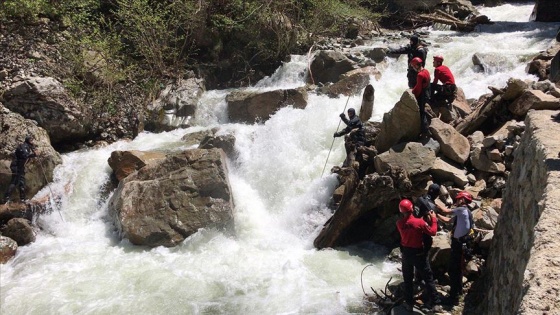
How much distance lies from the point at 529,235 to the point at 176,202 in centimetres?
632

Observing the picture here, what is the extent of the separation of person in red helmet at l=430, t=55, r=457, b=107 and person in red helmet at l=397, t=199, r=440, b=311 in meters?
3.78

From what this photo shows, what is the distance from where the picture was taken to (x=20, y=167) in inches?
384

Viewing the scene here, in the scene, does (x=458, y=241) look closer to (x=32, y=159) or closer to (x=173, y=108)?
(x=32, y=159)

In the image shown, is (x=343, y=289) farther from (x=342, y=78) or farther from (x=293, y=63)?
(x=293, y=63)

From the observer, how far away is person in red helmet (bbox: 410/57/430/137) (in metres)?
7.68

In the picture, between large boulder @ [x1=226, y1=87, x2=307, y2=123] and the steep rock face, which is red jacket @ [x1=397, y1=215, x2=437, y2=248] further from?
large boulder @ [x1=226, y1=87, x2=307, y2=123]

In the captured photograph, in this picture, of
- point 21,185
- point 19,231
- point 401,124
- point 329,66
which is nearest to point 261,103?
point 329,66

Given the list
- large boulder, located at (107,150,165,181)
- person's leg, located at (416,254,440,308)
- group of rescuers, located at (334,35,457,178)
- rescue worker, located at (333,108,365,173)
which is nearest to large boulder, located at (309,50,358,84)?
group of rescuers, located at (334,35,457,178)

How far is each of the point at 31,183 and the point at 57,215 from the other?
1.13 m

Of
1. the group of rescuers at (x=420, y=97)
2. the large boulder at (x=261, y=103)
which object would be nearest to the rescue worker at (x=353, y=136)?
the group of rescuers at (x=420, y=97)

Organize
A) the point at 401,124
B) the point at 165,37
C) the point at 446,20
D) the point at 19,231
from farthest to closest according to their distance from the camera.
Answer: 1. the point at 446,20
2. the point at 165,37
3. the point at 19,231
4. the point at 401,124

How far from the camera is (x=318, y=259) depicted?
743 cm

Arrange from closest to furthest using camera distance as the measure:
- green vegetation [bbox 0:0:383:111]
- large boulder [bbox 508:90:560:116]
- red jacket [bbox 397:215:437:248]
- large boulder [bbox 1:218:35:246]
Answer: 1. red jacket [bbox 397:215:437:248]
2. large boulder [bbox 508:90:560:116]
3. large boulder [bbox 1:218:35:246]
4. green vegetation [bbox 0:0:383:111]

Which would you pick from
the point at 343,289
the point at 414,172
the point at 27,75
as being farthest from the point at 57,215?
the point at 414,172
